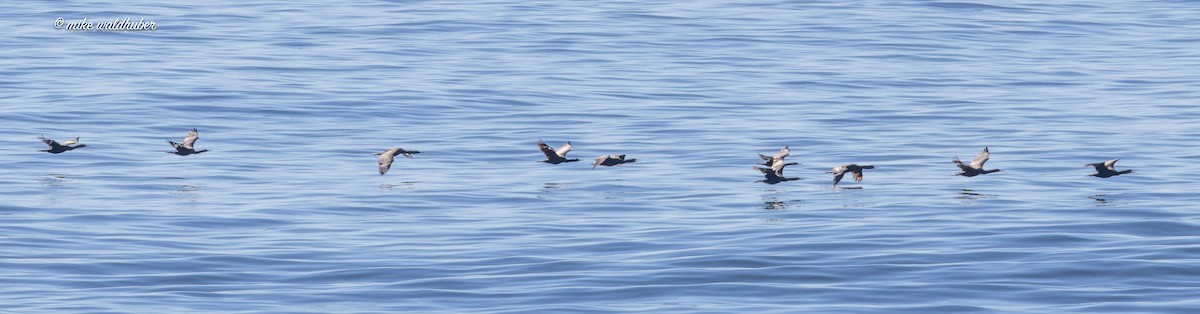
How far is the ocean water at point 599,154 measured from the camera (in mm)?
22469

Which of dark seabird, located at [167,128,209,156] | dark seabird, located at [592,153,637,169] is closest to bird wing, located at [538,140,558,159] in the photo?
dark seabird, located at [592,153,637,169]

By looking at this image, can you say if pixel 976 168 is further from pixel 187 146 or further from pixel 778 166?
pixel 187 146

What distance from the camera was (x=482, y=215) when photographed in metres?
28.1

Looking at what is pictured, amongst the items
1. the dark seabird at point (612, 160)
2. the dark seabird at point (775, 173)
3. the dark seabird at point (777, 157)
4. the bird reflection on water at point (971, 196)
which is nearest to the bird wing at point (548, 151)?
the dark seabird at point (612, 160)

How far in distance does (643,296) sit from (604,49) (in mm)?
29371

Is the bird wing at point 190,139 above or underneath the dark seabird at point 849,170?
above

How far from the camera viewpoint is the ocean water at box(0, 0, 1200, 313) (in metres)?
22.5

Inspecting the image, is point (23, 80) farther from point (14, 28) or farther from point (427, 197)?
point (427, 197)

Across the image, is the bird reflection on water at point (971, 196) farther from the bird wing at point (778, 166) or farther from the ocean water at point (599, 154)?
the bird wing at point (778, 166)

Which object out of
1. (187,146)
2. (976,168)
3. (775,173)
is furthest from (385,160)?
(976,168)

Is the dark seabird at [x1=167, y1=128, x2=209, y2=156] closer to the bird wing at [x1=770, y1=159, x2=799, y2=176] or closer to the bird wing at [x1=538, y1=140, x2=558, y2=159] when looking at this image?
the bird wing at [x1=538, y1=140, x2=558, y2=159]

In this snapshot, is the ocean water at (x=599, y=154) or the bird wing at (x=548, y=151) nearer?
the ocean water at (x=599, y=154)

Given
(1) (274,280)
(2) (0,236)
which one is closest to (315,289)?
(1) (274,280)

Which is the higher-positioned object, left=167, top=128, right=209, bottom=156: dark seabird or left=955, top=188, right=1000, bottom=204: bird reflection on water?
left=167, top=128, right=209, bottom=156: dark seabird
